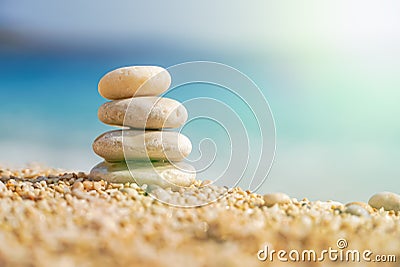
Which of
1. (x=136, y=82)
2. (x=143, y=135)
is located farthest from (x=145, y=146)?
(x=136, y=82)

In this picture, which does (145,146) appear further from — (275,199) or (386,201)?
(386,201)

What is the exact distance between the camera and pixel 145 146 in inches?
Answer: 127

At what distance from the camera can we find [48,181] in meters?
3.45

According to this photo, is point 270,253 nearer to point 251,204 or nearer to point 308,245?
point 308,245

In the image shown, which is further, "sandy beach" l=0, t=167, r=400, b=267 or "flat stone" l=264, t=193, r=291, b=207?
"flat stone" l=264, t=193, r=291, b=207

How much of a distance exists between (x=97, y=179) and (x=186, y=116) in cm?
89

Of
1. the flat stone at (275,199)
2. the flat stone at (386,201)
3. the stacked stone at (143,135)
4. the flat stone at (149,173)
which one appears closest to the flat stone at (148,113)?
the stacked stone at (143,135)

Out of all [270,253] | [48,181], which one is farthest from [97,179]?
[270,253]

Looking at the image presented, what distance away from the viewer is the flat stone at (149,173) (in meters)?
3.19

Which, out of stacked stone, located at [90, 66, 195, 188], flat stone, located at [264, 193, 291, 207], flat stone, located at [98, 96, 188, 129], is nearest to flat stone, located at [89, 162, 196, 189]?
stacked stone, located at [90, 66, 195, 188]

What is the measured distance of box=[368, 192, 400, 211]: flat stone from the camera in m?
3.00

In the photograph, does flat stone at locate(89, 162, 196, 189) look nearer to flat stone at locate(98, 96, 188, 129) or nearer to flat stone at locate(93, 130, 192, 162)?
flat stone at locate(93, 130, 192, 162)

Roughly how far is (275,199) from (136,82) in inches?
59.1

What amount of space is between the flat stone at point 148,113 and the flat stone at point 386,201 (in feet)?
5.25
